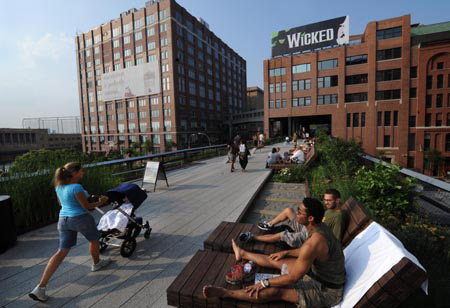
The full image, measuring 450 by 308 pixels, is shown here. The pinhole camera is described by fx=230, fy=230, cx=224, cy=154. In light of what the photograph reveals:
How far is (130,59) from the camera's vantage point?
7181cm

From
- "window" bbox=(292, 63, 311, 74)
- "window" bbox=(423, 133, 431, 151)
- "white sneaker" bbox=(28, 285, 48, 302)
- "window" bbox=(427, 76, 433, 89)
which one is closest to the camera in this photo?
"white sneaker" bbox=(28, 285, 48, 302)

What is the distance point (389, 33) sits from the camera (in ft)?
138

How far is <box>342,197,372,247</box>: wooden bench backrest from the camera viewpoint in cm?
273

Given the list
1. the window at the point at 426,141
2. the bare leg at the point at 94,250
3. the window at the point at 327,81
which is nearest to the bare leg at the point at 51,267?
the bare leg at the point at 94,250

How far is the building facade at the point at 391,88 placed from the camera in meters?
41.8

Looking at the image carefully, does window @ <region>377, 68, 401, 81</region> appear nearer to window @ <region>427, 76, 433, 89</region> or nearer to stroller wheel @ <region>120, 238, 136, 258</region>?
window @ <region>427, 76, 433, 89</region>

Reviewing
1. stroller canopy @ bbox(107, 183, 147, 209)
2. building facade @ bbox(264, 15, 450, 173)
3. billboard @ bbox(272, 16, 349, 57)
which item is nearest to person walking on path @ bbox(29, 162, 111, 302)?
stroller canopy @ bbox(107, 183, 147, 209)

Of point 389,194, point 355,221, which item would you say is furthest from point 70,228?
point 389,194

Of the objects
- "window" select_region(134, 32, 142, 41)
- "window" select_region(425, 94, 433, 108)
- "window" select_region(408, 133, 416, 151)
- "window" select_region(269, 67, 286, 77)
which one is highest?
→ "window" select_region(134, 32, 142, 41)

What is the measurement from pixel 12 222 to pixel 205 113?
255 feet

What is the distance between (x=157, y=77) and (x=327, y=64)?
45.8 metres

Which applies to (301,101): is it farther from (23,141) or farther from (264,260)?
(23,141)

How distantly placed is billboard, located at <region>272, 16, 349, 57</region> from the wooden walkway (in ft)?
164

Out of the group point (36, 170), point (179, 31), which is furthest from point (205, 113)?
point (36, 170)
